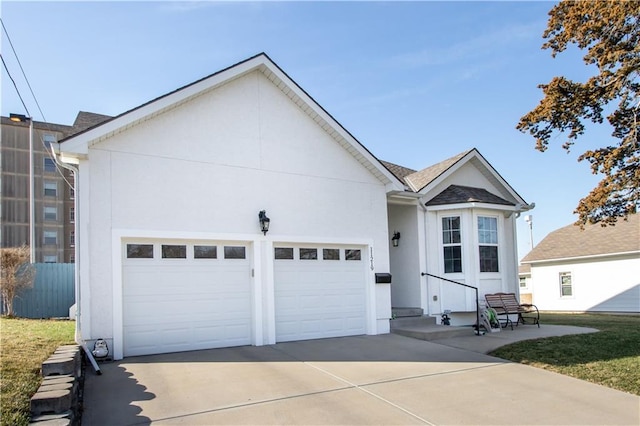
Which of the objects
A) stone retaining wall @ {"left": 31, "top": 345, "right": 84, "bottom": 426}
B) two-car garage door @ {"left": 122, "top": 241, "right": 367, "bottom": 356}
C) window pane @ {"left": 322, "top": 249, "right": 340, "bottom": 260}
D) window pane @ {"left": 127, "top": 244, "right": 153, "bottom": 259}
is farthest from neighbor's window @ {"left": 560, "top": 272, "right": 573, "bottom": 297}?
stone retaining wall @ {"left": 31, "top": 345, "right": 84, "bottom": 426}

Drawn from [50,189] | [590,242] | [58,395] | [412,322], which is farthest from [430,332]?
[50,189]

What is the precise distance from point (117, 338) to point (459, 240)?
9.38 meters

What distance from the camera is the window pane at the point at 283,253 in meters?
10.2

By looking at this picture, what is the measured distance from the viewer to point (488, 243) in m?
13.2

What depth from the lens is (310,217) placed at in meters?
10.6

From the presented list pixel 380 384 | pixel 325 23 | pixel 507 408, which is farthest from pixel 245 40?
pixel 507 408

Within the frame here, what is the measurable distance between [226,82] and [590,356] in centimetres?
926

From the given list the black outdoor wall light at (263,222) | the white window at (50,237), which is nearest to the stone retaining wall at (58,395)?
the black outdoor wall light at (263,222)

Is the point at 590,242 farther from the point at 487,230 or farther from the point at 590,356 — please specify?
the point at 590,356

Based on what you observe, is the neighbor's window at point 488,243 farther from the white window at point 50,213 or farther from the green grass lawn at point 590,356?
the white window at point 50,213

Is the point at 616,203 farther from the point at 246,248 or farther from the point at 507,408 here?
the point at 246,248

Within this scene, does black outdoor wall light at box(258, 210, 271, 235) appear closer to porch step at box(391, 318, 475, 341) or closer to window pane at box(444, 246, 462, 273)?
porch step at box(391, 318, 475, 341)

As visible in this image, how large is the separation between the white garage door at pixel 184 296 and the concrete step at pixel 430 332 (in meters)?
3.97

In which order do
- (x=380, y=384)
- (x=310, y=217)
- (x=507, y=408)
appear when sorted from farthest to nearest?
(x=310, y=217) → (x=380, y=384) → (x=507, y=408)
